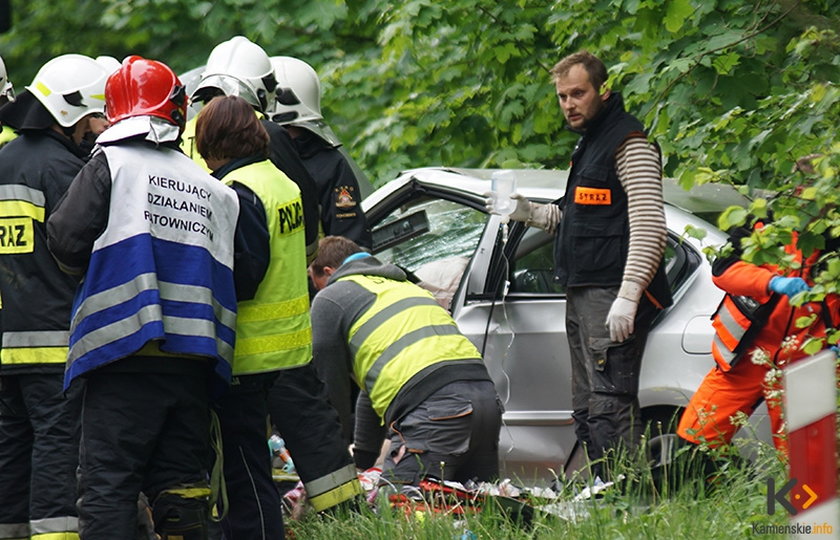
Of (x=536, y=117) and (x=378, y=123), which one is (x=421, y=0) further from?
(x=378, y=123)

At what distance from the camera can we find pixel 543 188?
715 centimetres

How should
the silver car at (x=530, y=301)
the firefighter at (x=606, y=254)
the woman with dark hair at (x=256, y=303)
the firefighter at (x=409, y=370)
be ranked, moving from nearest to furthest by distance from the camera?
the woman with dark hair at (x=256, y=303)
the firefighter at (x=409, y=370)
the firefighter at (x=606, y=254)
the silver car at (x=530, y=301)

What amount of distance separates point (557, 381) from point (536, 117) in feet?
10.1

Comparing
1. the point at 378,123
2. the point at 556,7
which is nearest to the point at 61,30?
the point at 378,123

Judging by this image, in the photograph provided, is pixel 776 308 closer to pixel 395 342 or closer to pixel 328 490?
pixel 395 342

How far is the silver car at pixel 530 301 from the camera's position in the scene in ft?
21.1

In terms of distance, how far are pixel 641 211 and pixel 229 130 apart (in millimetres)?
1860

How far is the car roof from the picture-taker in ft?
22.9

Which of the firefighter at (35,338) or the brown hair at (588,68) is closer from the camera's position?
the firefighter at (35,338)

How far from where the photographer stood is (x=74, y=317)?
15.9 feet

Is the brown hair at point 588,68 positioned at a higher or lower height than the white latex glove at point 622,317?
higher

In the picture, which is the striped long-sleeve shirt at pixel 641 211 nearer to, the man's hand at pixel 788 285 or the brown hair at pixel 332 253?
the man's hand at pixel 788 285

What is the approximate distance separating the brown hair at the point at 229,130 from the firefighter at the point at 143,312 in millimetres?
413

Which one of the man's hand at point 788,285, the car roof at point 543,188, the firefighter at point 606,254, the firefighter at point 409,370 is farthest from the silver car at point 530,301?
the firefighter at point 409,370
